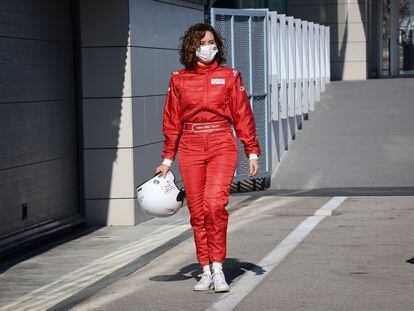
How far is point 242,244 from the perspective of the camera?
10961 millimetres

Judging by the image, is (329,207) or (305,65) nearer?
(329,207)

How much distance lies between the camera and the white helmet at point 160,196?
8469 millimetres

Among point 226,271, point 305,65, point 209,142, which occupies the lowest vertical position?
point 226,271

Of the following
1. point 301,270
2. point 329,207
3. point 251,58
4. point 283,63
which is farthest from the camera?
point 283,63

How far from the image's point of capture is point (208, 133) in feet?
27.8

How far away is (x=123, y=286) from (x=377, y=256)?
7.71 feet

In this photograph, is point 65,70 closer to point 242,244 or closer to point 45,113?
point 45,113

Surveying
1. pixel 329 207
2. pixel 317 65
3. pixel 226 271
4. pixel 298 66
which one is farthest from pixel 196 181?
pixel 317 65

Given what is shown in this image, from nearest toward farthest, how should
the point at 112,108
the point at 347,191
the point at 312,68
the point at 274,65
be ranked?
the point at 112,108 → the point at 347,191 → the point at 274,65 → the point at 312,68

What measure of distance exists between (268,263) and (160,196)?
159 centimetres

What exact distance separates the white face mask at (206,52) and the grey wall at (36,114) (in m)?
2.79

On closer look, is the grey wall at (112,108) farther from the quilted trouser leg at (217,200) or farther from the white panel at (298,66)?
the white panel at (298,66)

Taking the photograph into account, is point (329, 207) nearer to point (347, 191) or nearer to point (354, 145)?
point (347, 191)

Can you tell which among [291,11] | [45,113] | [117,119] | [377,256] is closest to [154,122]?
[117,119]
